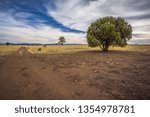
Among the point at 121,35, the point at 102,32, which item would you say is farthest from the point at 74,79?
the point at 121,35

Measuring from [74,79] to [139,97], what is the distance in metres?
4.29

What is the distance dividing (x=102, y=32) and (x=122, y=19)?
5.56m

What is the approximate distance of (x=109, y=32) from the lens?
112ft

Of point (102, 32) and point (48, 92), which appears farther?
point (102, 32)

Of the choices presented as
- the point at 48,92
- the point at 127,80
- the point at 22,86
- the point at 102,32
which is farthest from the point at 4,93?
the point at 102,32

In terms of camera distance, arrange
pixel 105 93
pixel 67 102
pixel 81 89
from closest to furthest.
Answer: pixel 67 102 < pixel 105 93 < pixel 81 89

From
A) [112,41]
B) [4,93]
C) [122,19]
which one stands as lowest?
[4,93]

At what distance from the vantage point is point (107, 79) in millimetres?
10633

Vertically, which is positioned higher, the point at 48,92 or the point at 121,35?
the point at 121,35

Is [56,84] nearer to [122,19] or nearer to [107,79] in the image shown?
[107,79]

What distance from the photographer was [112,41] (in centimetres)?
3581

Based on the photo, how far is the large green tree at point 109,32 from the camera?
34188mm

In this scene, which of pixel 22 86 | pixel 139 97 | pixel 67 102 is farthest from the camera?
pixel 22 86

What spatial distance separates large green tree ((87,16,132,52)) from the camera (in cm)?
3419
